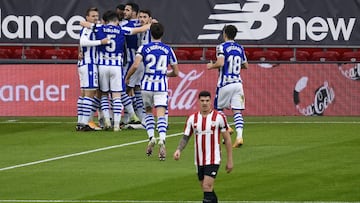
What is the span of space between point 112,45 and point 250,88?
5343mm

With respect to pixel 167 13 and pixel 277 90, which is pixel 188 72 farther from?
pixel 167 13

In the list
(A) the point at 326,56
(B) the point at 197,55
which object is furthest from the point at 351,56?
(B) the point at 197,55

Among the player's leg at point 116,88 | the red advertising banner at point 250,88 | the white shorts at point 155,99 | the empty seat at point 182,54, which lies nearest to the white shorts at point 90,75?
the player's leg at point 116,88

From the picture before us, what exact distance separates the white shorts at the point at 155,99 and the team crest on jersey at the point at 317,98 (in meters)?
8.89

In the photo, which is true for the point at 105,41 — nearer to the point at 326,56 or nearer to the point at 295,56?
the point at 295,56

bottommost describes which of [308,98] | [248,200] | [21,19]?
[248,200]

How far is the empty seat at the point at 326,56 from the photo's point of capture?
107ft

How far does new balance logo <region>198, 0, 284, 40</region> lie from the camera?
33719 mm

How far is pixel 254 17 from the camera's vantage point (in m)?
33.7

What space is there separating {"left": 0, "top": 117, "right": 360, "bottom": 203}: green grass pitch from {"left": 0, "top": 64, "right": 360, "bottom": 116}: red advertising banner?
2451 millimetres

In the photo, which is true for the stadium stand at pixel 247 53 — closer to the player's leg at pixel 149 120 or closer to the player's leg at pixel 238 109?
the player's leg at pixel 238 109

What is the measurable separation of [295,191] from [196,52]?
1639cm

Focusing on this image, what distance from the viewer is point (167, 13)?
34094 millimetres

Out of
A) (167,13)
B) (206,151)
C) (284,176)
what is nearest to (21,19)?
(167,13)
